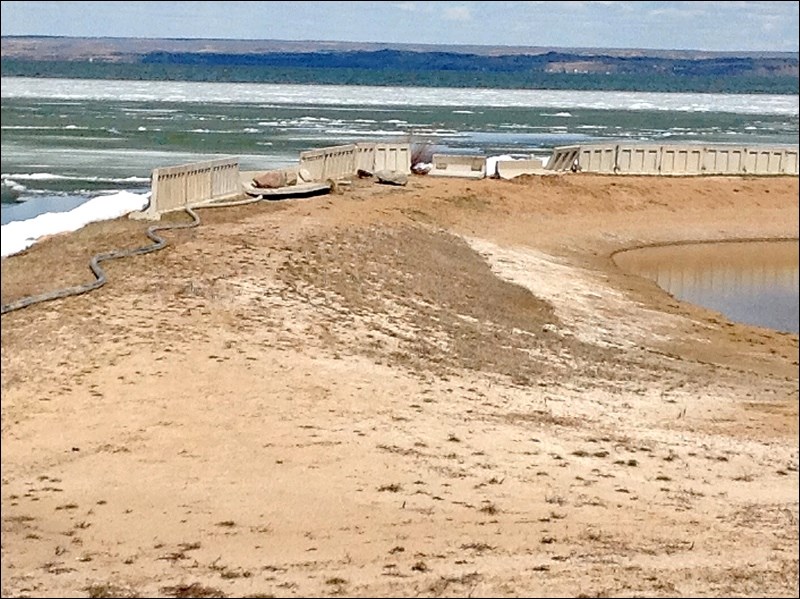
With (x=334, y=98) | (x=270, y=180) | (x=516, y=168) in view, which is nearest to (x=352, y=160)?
(x=516, y=168)

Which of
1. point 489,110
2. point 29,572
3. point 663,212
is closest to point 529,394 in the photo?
point 29,572

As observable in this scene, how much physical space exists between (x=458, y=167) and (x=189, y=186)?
35.1 feet

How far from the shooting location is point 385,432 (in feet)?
32.9

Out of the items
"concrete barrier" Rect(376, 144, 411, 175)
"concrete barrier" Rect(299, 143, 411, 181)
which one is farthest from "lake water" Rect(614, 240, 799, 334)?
"concrete barrier" Rect(376, 144, 411, 175)

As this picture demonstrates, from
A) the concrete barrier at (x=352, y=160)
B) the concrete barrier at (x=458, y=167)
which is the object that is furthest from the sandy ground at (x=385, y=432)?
the concrete barrier at (x=458, y=167)

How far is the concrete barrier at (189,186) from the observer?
19719 millimetres

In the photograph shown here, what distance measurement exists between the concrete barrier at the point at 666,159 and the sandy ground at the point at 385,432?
3048mm

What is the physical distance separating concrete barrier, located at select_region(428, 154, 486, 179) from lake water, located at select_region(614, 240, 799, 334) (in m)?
16.5

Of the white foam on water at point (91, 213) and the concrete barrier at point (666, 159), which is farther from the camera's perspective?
the concrete barrier at point (666, 159)

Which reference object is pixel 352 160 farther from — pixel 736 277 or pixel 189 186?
pixel 736 277

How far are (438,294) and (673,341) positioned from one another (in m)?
5.34

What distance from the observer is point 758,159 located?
1939cm

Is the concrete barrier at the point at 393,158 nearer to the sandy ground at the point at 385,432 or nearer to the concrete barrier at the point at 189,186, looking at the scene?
the concrete barrier at the point at 189,186

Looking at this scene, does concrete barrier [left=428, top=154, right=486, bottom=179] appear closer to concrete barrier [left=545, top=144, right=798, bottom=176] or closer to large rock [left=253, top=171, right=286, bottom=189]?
concrete barrier [left=545, top=144, right=798, bottom=176]
